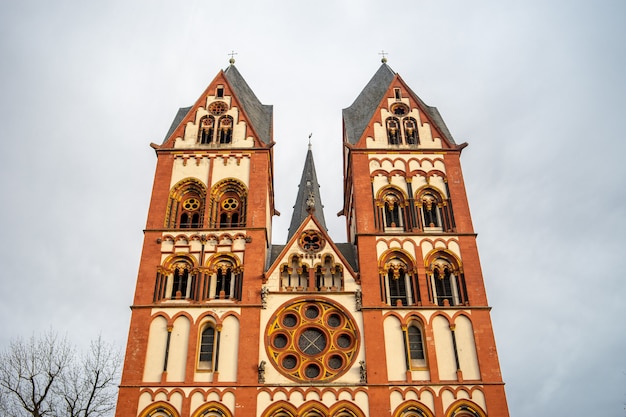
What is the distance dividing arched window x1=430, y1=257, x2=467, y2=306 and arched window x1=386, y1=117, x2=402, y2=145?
A: 7365 mm

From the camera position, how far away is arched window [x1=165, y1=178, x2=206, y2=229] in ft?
101

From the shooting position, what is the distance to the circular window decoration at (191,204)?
31.3 metres

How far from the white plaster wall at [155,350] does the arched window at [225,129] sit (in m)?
10.7

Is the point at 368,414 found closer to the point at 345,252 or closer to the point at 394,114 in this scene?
the point at 345,252

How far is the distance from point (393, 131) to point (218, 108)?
9.55 metres

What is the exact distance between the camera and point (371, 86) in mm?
38094

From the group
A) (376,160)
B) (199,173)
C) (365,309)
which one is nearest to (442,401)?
(365,309)

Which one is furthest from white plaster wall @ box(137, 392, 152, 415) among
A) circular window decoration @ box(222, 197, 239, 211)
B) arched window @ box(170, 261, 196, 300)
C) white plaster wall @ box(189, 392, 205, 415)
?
circular window decoration @ box(222, 197, 239, 211)

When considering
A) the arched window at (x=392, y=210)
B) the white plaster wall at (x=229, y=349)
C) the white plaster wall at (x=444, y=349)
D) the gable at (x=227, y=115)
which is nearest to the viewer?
the white plaster wall at (x=229, y=349)

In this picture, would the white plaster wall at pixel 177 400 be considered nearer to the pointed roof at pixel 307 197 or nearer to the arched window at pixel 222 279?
the arched window at pixel 222 279

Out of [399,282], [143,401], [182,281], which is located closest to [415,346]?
[399,282]

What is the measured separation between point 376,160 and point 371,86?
284 inches

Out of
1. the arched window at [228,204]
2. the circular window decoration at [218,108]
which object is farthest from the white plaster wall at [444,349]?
the circular window decoration at [218,108]

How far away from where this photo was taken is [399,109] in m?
35.2
